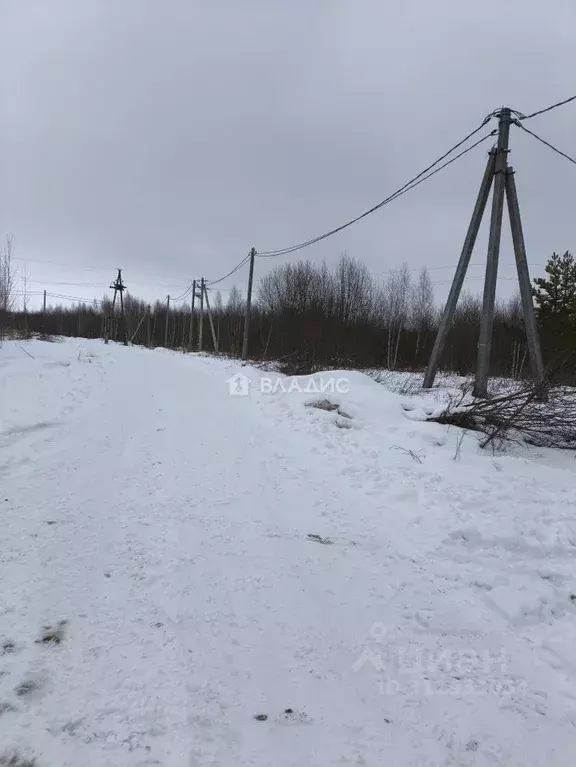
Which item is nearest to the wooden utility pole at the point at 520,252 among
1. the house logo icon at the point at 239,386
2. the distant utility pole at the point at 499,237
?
the distant utility pole at the point at 499,237

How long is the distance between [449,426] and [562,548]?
128 inches

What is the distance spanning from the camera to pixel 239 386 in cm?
1177

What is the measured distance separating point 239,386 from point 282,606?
29.8ft

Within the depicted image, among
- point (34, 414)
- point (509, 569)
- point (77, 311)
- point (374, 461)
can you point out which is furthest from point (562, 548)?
point (77, 311)

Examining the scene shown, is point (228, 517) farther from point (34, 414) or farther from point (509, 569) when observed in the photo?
point (34, 414)

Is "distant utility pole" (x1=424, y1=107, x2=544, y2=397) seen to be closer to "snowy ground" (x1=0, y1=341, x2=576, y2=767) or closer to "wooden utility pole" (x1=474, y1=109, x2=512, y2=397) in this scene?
"wooden utility pole" (x1=474, y1=109, x2=512, y2=397)

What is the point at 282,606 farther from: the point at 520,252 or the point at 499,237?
the point at 499,237

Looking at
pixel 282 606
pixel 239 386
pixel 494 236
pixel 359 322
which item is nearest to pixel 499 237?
pixel 494 236

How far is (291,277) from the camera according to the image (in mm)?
37000

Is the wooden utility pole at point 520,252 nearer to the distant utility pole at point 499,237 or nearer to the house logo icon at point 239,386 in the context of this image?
the distant utility pole at point 499,237

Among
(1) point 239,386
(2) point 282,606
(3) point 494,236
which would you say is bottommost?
(2) point 282,606

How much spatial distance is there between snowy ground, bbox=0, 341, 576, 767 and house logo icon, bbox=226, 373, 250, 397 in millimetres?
4785

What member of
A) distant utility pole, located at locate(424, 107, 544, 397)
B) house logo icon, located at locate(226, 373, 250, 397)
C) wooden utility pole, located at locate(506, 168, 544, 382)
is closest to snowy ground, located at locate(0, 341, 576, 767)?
distant utility pole, located at locate(424, 107, 544, 397)

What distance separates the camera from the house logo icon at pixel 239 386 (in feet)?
35.9
